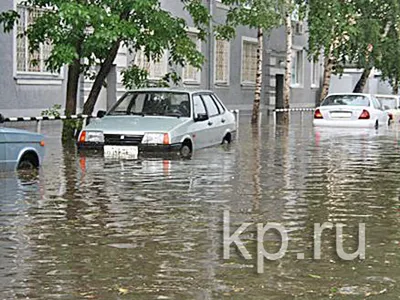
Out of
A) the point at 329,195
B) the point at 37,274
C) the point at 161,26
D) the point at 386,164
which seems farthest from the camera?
the point at 161,26

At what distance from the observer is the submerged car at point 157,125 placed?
16.5 metres

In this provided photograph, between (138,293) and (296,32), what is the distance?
41.0 m

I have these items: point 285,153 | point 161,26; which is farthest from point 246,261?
point 161,26

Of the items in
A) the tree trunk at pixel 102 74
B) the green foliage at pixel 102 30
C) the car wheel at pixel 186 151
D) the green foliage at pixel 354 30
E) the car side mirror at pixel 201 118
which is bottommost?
the car wheel at pixel 186 151

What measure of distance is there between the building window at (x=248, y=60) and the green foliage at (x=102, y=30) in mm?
20096

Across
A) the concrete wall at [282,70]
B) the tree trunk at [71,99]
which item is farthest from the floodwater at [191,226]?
the concrete wall at [282,70]

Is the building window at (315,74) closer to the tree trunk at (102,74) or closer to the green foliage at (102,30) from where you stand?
the tree trunk at (102,74)

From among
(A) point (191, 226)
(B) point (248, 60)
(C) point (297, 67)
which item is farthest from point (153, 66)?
(A) point (191, 226)

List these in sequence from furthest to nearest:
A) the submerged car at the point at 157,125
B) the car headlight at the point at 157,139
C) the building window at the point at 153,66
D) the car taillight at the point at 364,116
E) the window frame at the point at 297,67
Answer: the window frame at the point at 297,67 < the building window at the point at 153,66 < the car taillight at the point at 364,116 < the submerged car at the point at 157,125 < the car headlight at the point at 157,139

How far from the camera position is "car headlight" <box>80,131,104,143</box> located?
16.7 meters

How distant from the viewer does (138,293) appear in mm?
6488

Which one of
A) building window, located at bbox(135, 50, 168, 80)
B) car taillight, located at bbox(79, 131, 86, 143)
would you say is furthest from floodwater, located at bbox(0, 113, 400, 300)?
building window, located at bbox(135, 50, 168, 80)

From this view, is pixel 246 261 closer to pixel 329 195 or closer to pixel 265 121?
pixel 329 195

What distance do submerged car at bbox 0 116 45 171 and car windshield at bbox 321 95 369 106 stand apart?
1595 cm
